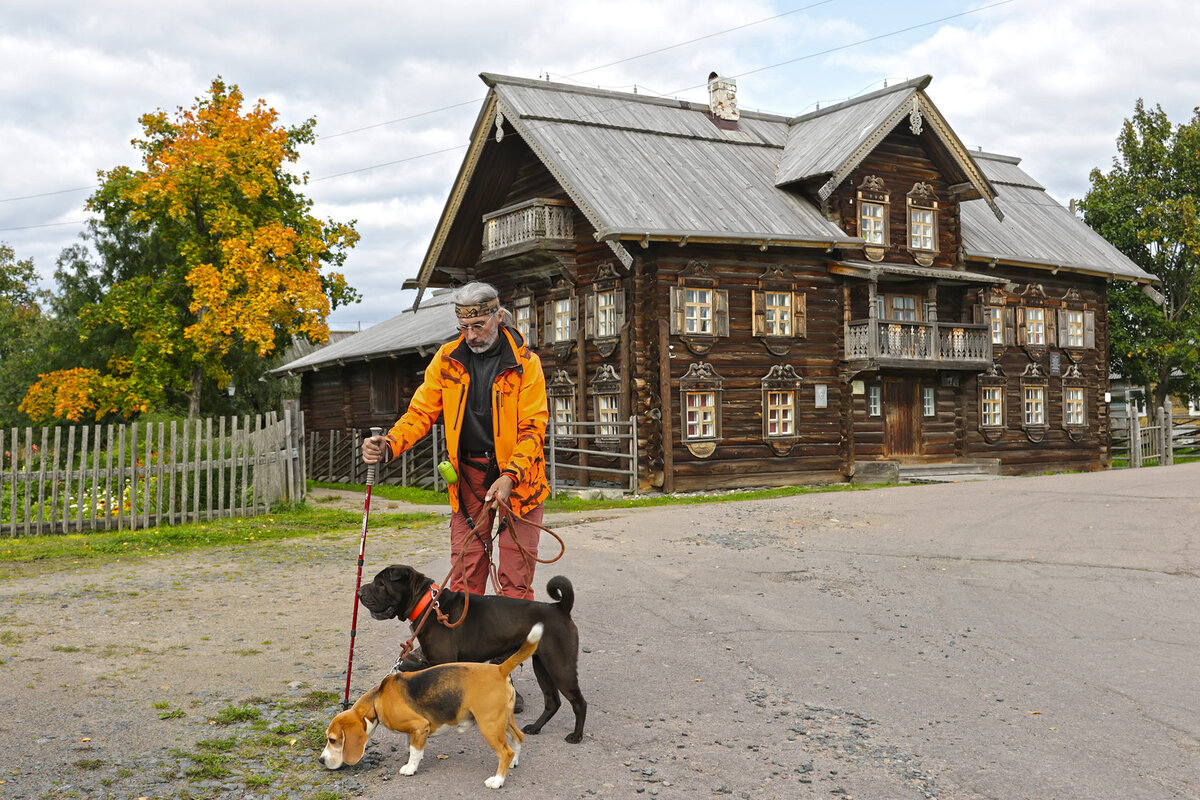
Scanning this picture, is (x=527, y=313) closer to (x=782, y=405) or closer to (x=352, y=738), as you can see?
(x=782, y=405)

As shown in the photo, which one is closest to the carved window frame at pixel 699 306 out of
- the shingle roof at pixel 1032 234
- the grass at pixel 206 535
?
the grass at pixel 206 535

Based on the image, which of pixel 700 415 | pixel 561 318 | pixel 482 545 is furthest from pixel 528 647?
pixel 561 318

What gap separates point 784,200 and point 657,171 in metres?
3.36

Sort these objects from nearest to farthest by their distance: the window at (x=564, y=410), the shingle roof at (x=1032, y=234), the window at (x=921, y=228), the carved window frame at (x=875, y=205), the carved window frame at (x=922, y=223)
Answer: the window at (x=564, y=410) → the carved window frame at (x=875, y=205) → the carved window frame at (x=922, y=223) → the window at (x=921, y=228) → the shingle roof at (x=1032, y=234)

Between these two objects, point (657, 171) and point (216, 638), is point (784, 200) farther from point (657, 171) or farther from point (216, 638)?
point (216, 638)

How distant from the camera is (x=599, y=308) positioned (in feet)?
77.6

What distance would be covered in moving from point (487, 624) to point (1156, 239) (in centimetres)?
3754

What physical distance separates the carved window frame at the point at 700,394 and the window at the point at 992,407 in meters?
9.17

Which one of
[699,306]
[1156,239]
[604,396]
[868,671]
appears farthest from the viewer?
[1156,239]

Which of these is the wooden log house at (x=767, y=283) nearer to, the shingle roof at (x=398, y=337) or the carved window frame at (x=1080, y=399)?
the carved window frame at (x=1080, y=399)

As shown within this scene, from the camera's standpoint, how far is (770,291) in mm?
23766

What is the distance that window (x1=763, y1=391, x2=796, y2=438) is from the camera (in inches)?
936

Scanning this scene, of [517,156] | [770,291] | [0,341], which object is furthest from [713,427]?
[0,341]

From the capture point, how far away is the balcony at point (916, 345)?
2439 cm
